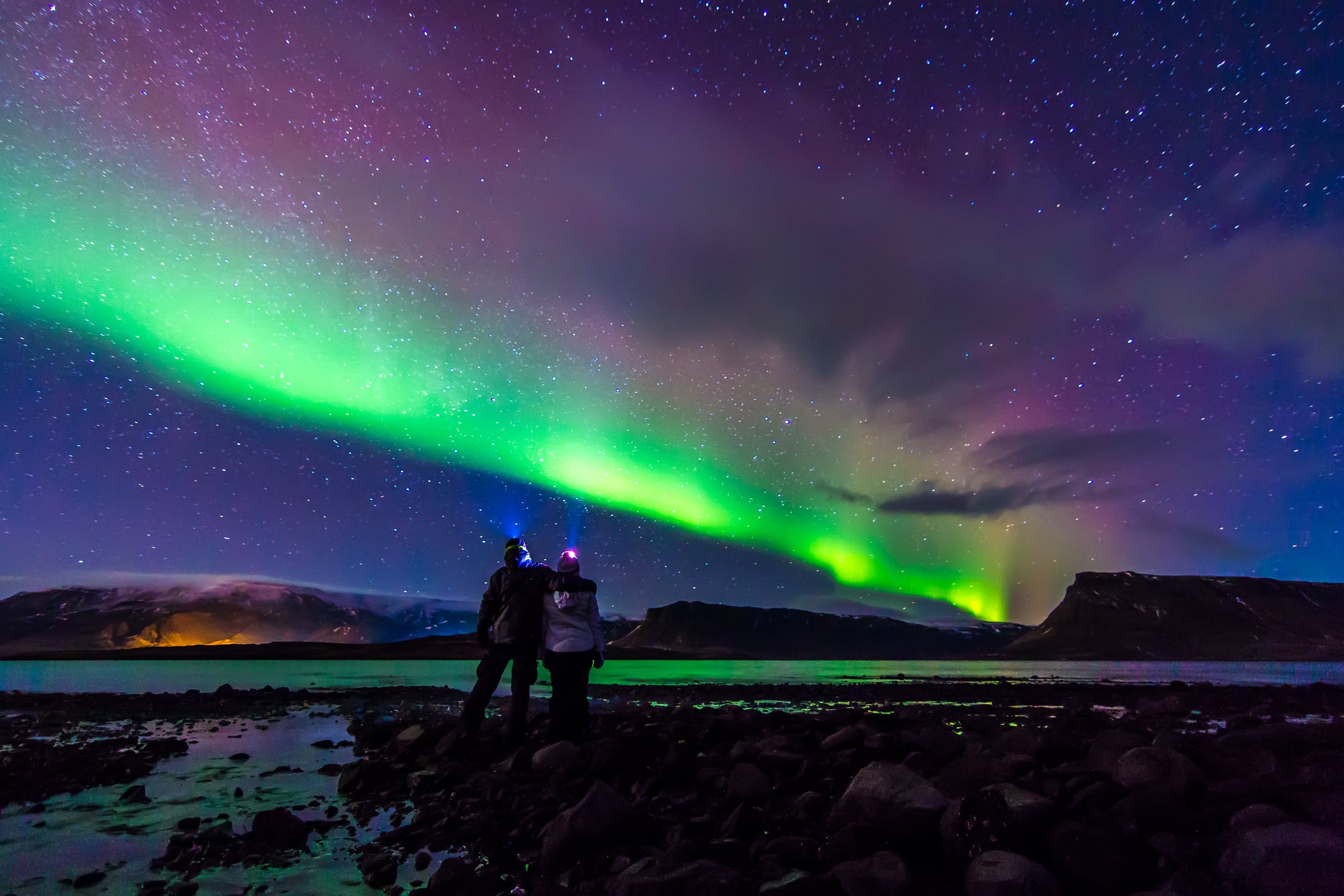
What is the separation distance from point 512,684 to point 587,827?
167 inches

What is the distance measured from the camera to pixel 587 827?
5.64m

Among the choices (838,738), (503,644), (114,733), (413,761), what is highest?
(503,644)

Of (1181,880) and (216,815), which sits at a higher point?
(1181,880)

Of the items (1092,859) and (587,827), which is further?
(587,827)

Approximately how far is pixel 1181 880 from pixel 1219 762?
355 centimetres

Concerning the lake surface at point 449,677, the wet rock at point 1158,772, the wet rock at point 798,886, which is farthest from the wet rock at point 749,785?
the lake surface at point 449,677

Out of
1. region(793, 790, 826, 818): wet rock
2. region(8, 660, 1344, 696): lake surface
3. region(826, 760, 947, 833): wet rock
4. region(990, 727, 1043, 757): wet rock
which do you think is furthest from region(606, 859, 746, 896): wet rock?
region(8, 660, 1344, 696): lake surface

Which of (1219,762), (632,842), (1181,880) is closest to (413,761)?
(632,842)

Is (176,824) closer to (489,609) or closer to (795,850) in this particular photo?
(489,609)

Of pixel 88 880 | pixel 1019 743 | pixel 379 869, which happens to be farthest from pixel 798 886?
pixel 88 880

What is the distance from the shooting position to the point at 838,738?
8648 mm

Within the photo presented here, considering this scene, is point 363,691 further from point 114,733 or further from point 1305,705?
point 1305,705

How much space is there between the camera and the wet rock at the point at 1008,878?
401cm

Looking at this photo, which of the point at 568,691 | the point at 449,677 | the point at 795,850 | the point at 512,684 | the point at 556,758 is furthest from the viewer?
the point at 449,677
